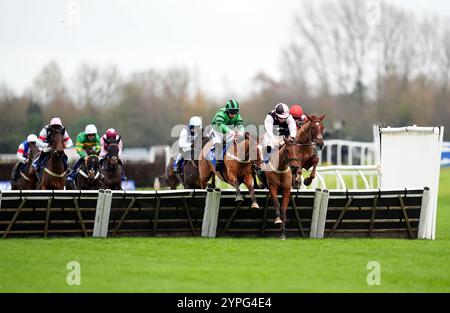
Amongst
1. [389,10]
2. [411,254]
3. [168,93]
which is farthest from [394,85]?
[411,254]

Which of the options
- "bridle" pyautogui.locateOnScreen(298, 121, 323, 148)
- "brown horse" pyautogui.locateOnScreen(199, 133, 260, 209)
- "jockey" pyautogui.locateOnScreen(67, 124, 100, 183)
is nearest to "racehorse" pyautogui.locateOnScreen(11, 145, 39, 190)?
"jockey" pyautogui.locateOnScreen(67, 124, 100, 183)

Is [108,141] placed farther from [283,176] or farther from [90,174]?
[283,176]

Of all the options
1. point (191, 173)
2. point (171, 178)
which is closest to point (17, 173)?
point (171, 178)

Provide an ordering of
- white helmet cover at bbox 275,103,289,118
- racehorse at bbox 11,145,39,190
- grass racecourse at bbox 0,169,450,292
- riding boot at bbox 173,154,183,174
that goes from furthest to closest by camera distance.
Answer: racehorse at bbox 11,145,39,190 < riding boot at bbox 173,154,183,174 < white helmet cover at bbox 275,103,289,118 < grass racecourse at bbox 0,169,450,292

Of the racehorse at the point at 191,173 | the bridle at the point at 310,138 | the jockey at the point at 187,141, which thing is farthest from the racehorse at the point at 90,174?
the bridle at the point at 310,138

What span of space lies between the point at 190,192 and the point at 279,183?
1.38 meters

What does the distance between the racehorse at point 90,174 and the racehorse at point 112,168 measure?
0.41ft

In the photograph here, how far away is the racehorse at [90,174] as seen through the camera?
18.0m

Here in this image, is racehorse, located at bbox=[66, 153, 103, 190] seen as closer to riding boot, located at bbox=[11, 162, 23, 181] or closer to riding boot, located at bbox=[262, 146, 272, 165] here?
riding boot, located at bbox=[11, 162, 23, 181]

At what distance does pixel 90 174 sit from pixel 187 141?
2.46m

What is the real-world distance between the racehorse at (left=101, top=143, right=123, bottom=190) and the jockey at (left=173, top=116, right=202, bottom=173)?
5.45 feet

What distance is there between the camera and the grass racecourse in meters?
10.2

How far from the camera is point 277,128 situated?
16500mm
